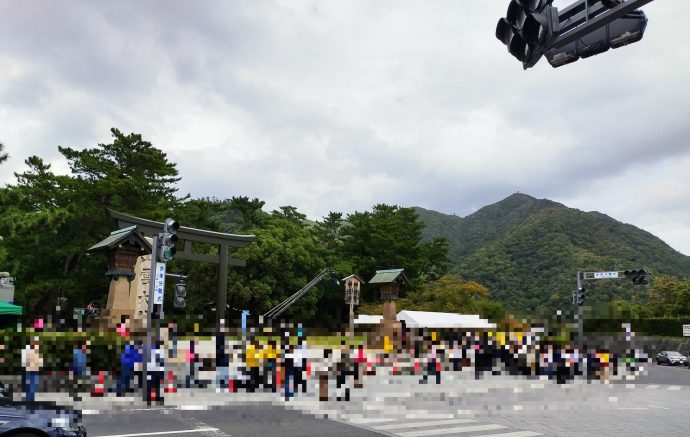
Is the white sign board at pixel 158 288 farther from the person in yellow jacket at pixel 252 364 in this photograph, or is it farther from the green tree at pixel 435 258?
the green tree at pixel 435 258

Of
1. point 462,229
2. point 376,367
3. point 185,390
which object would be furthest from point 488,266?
point 185,390

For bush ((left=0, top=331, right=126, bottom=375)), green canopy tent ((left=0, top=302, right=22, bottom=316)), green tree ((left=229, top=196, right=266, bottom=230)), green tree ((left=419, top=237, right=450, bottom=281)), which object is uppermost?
green tree ((left=229, top=196, right=266, bottom=230))

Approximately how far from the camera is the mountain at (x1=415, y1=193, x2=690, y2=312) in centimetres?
6425

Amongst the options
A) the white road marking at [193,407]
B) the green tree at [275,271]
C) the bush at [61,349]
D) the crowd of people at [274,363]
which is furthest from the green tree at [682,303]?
the white road marking at [193,407]

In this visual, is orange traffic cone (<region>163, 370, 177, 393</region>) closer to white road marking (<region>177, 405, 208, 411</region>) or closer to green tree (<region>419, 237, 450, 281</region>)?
white road marking (<region>177, 405, 208, 411</region>)

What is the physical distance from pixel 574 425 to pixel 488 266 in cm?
6500

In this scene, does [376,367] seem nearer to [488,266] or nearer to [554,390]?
[554,390]

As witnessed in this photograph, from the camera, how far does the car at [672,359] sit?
40.2 meters

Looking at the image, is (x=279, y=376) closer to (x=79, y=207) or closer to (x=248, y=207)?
(x=79, y=207)

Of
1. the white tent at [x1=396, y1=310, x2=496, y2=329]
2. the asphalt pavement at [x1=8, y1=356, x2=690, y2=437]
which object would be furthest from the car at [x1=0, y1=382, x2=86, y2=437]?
the white tent at [x1=396, y1=310, x2=496, y2=329]

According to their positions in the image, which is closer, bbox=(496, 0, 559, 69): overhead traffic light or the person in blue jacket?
bbox=(496, 0, 559, 69): overhead traffic light

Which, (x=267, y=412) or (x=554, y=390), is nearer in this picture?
(x=267, y=412)

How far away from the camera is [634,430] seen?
431 inches

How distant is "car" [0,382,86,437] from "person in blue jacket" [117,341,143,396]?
663 cm
